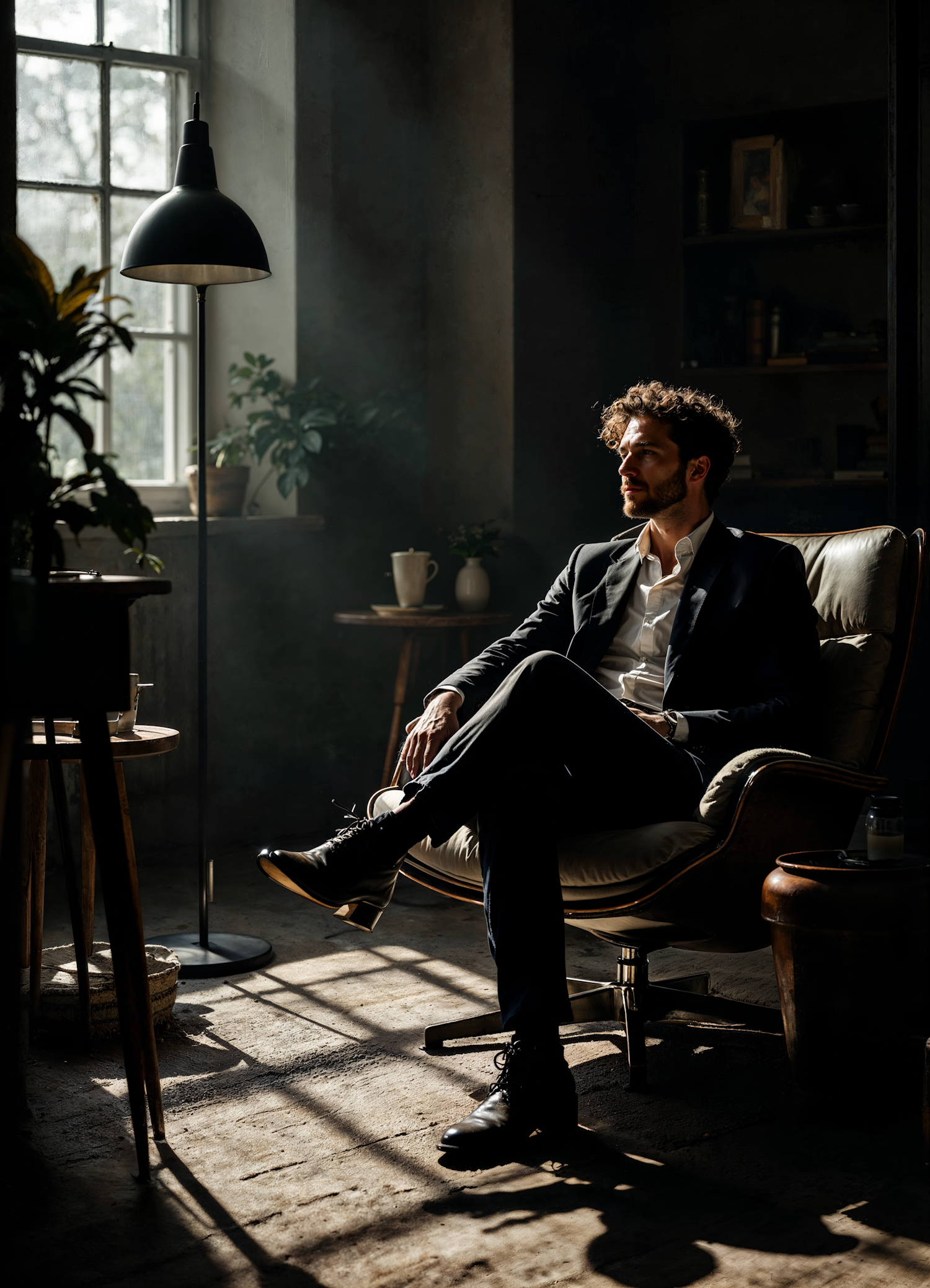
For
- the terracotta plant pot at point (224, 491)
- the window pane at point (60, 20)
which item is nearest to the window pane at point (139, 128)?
the window pane at point (60, 20)

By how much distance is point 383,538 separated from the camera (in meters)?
4.73

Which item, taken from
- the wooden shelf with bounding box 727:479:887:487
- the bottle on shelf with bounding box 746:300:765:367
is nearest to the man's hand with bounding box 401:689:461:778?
the wooden shelf with bounding box 727:479:887:487

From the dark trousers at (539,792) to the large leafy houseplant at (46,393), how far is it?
2.58 feet

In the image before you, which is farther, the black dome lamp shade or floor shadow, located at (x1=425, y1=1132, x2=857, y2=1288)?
the black dome lamp shade

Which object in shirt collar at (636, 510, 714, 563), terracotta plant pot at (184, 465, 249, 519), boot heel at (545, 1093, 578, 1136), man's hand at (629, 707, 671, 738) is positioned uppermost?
terracotta plant pot at (184, 465, 249, 519)

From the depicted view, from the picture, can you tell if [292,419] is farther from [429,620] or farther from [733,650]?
[733,650]

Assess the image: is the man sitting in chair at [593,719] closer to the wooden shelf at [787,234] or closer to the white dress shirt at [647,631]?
the white dress shirt at [647,631]

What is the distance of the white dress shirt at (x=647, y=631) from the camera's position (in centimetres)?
279

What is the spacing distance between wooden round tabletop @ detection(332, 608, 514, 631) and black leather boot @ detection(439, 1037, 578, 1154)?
2.11 meters

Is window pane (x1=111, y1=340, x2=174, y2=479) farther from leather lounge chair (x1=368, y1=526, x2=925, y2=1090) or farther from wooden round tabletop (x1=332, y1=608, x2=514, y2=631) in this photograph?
leather lounge chair (x1=368, y1=526, x2=925, y2=1090)

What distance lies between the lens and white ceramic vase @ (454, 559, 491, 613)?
4.41m

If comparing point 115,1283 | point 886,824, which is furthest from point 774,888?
point 115,1283

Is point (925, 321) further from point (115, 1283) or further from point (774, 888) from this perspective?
point (115, 1283)

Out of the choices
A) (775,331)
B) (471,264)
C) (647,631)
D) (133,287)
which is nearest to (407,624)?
(471,264)
